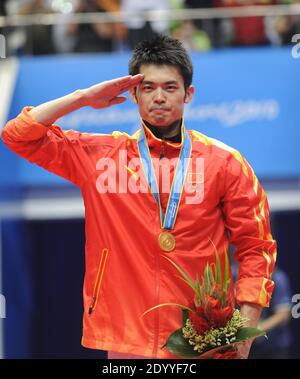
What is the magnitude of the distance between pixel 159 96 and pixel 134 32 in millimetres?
1864

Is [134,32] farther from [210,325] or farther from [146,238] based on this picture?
[210,325]

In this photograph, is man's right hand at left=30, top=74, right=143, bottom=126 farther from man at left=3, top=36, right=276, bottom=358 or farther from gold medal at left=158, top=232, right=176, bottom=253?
gold medal at left=158, top=232, right=176, bottom=253

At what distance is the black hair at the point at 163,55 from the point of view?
370 centimetres

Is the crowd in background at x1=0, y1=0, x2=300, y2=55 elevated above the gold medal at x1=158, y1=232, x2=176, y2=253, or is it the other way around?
the crowd in background at x1=0, y1=0, x2=300, y2=55

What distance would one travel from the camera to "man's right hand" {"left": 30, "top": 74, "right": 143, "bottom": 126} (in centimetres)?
354

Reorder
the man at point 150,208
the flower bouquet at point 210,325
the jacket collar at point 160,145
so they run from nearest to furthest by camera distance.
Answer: the flower bouquet at point 210,325 → the man at point 150,208 → the jacket collar at point 160,145

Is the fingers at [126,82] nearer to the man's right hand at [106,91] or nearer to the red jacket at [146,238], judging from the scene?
the man's right hand at [106,91]

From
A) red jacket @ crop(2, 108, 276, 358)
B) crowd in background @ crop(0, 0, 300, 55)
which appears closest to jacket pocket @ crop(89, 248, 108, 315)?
red jacket @ crop(2, 108, 276, 358)

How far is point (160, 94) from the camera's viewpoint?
3.67 m

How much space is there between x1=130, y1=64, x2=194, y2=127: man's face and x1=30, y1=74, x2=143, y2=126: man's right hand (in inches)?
2.4

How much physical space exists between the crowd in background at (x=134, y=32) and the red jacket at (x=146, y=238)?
1950mm

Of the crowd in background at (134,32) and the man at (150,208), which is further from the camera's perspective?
the crowd in background at (134,32)
